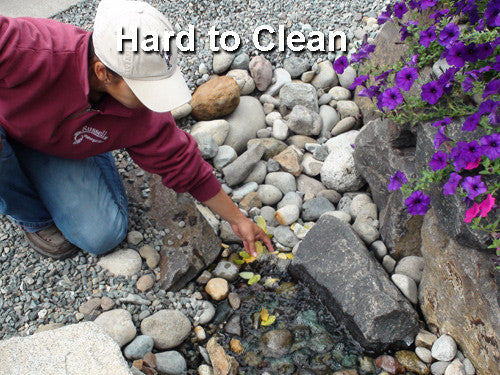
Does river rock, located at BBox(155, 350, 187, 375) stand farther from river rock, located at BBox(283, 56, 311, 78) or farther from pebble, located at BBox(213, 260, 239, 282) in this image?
river rock, located at BBox(283, 56, 311, 78)

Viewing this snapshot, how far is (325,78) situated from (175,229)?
5.88ft

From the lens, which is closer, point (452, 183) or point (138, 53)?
point (138, 53)

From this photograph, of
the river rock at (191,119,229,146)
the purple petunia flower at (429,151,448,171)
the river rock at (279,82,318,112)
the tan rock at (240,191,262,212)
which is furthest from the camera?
the river rock at (279,82,318,112)

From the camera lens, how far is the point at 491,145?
1831 mm

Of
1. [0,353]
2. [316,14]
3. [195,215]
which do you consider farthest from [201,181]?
[316,14]

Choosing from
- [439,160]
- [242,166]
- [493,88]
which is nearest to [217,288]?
[242,166]

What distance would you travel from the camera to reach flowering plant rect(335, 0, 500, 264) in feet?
6.19

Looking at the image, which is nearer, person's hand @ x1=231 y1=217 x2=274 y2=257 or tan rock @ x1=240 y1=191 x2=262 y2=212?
person's hand @ x1=231 y1=217 x2=274 y2=257

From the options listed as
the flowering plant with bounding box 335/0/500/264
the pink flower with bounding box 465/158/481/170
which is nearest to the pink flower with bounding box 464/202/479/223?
the flowering plant with bounding box 335/0/500/264

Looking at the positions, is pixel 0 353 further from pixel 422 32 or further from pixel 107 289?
pixel 422 32

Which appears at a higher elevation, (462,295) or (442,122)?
(442,122)

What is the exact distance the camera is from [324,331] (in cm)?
253

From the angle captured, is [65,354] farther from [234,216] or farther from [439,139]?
[439,139]

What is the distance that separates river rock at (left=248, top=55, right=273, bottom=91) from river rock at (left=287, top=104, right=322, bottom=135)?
0.41 meters
